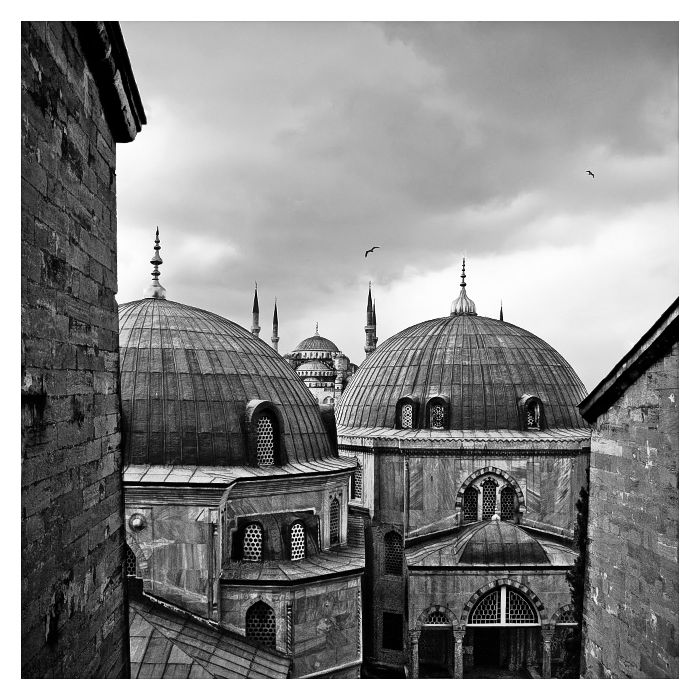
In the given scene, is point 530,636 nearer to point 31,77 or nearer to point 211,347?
point 211,347

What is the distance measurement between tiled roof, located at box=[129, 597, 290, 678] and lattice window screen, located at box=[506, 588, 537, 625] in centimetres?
682

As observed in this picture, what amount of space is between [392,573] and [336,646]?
270 inches

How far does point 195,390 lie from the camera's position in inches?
575

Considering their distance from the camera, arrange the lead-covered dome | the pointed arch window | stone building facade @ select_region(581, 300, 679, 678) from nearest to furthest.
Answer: stone building facade @ select_region(581, 300, 679, 678) → the pointed arch window → the lead-covered dome

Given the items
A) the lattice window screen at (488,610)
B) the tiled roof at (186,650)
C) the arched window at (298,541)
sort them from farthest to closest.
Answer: the lattice window screen at (488,610), the arched window at (298,541), the tiled roof at (186,650)

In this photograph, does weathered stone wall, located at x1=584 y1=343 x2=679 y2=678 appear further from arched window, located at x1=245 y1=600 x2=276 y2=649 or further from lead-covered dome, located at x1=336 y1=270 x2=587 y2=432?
lead-covered dome, located at x1=336 y1=270 x2=587 y2=432

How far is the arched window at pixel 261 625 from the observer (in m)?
13.5

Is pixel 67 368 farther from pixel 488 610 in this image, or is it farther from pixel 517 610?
pixel 517 610

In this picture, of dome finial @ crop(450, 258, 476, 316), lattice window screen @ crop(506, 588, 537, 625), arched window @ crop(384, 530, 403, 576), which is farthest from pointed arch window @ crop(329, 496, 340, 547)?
dome finial @ crop(450, 258, 476, 316)

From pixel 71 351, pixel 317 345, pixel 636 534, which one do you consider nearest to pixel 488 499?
pixel 636 534

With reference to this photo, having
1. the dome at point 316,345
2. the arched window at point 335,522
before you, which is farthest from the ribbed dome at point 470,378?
the dome at point 316,345

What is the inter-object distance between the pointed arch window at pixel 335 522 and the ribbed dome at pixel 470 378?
6.10m

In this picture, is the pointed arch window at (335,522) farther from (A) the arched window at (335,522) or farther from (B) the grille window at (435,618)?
(B) the grille window at (435,618)

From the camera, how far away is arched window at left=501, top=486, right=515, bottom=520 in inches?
794
